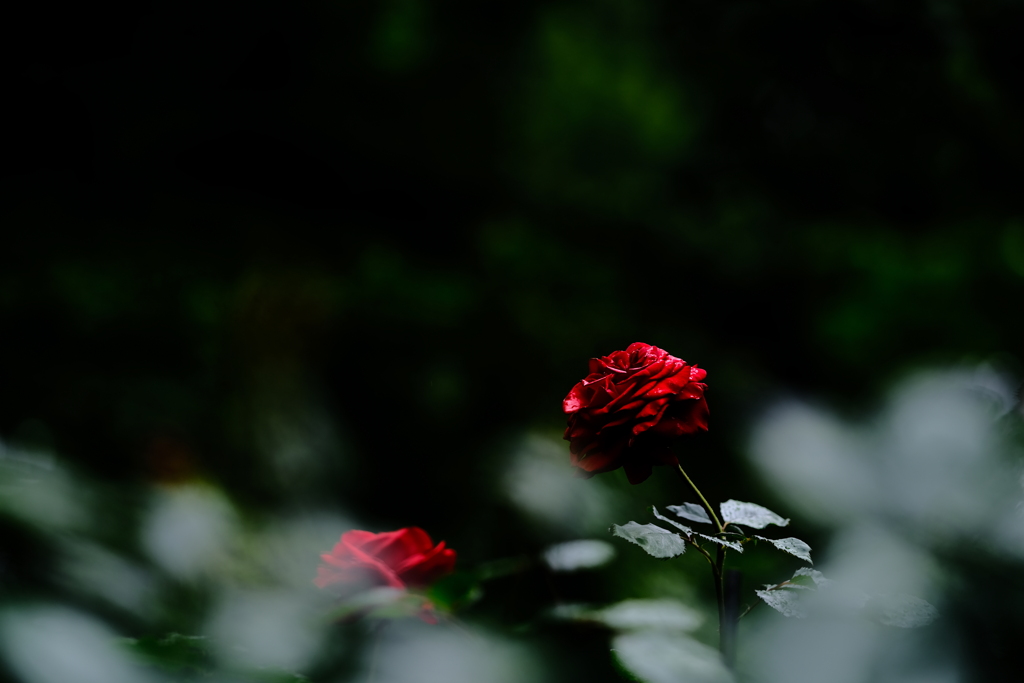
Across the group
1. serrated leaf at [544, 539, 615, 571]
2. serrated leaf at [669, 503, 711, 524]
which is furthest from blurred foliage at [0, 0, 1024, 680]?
serrated leaf at [669, 503, 711, 524]

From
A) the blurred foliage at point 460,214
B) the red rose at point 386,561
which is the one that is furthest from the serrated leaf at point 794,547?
the blurred foliage at point 460,214

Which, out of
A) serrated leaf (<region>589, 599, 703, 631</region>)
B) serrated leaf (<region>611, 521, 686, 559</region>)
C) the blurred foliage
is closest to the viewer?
serrated leaf (<region>611, 521, 686, 559</region>)

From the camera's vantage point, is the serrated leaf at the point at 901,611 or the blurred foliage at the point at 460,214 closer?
the serrated leaf at the point at 901,611

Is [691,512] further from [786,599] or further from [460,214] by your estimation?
[460,214]

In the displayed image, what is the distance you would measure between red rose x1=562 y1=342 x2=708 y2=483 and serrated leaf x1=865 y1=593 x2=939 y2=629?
0.36 feet

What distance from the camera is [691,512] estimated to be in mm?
385

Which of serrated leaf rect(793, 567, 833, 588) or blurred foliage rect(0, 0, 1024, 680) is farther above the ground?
blurred foliage rect(0, 0, 1024, 680)

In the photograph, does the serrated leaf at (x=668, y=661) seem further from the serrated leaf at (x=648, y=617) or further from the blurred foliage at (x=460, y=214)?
the blurred foliage at (x=460, y=214)

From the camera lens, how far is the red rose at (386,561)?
18.7 inches

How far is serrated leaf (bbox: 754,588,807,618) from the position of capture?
0.34m

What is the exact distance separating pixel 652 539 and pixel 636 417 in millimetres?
59

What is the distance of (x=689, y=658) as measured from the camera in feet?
1.14

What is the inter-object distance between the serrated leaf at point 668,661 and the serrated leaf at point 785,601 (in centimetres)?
4

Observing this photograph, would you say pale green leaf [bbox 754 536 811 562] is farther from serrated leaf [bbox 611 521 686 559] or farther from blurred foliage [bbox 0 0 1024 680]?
blurred foliage [bbox 0 0 1024 680]
